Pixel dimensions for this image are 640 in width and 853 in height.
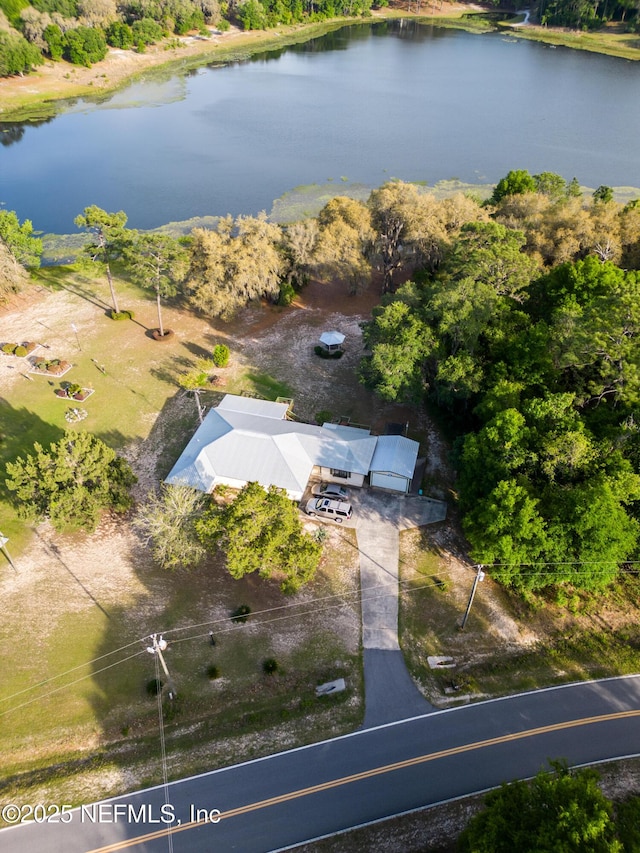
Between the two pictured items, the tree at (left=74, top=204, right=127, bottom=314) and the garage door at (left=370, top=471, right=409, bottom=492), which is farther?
the tree at (left=74, top=204, right=127, bottom=314)

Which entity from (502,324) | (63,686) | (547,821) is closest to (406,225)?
(502,324)

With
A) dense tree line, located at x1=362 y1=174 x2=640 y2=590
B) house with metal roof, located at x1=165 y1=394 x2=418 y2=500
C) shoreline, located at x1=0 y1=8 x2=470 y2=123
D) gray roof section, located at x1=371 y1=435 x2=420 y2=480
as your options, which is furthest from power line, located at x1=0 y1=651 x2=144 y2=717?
shoreline, located at x1=0 y1=8 x2=470 y2=123

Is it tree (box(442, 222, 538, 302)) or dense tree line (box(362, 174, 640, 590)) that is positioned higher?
tree (box(442, 222, 538, 302))

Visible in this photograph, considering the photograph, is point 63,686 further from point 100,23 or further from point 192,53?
point 192,53

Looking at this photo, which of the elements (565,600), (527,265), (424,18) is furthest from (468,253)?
(424,18)

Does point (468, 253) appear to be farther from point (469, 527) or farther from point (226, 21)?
point (226, 21)

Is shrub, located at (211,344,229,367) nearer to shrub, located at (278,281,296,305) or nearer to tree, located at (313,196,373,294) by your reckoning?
shrub, located at (278,281,296,305)
